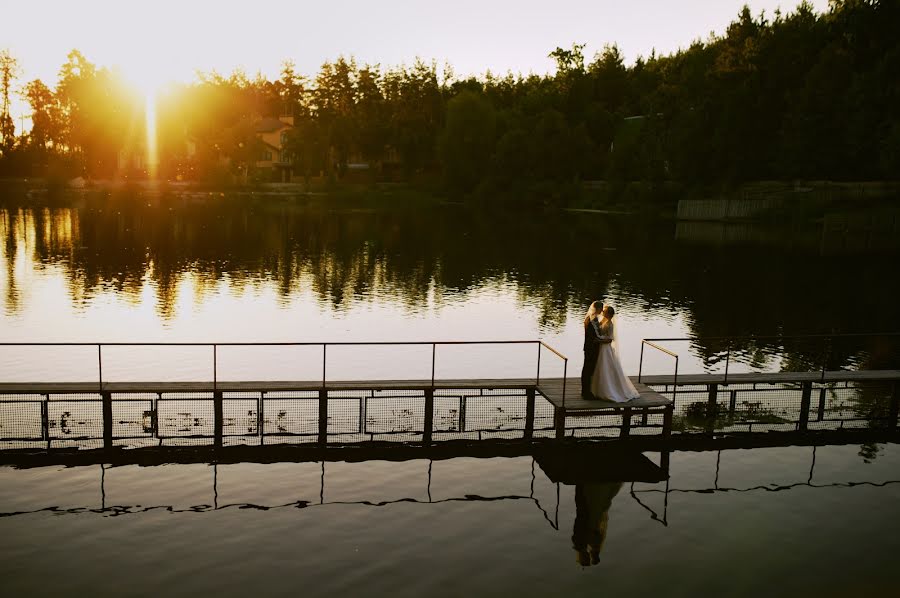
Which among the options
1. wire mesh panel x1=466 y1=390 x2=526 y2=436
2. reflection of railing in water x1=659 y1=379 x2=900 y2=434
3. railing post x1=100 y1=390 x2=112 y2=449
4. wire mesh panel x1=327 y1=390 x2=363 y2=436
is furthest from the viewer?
reflection of railing in water x1=659 y1=379 x2=900 y2=434

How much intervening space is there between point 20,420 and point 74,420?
1649 mm

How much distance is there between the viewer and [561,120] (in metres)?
140

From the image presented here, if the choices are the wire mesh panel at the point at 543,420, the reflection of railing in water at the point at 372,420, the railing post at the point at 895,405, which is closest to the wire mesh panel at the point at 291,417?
the reflection of railing in water at the point at 372,420

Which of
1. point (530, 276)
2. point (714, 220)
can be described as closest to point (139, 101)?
point (714, 220)

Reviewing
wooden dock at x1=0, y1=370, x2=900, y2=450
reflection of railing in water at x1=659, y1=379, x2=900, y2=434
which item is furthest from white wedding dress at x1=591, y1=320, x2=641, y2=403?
reflection of railing in water at x1=659, y1=379, x2=900, y2=434

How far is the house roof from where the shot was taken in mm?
186913

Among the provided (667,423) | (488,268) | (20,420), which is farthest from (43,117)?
(667,423)

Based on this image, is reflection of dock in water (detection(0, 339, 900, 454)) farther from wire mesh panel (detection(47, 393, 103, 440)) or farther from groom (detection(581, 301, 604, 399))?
groom (detection(581, 301, 604, 399))

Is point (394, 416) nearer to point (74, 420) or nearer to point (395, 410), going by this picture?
point (395, 410)

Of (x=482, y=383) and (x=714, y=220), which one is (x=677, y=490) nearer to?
(x=482, y=383)

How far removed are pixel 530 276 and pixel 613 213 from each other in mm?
67641

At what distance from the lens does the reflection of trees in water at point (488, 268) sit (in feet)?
163

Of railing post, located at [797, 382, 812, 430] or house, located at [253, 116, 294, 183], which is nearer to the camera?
railing post, located at [797, 382, 812, 430]

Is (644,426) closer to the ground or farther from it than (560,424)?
closer to the ground
